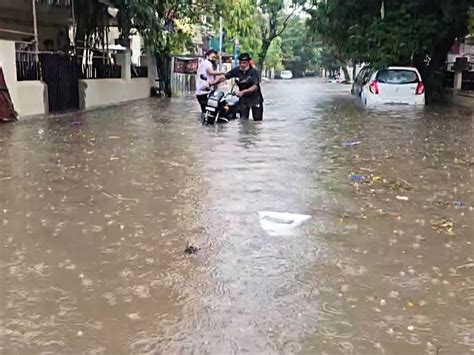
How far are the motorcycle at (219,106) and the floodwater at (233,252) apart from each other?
14.7 ft

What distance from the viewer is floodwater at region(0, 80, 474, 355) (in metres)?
3.57

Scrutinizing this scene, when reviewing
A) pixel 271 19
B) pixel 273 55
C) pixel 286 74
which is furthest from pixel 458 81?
pixel 286 74

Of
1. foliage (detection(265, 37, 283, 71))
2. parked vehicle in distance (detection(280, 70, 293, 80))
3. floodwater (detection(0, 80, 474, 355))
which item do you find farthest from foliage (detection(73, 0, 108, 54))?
parked vehicle in distance (detection(280, 70, 293, 80))

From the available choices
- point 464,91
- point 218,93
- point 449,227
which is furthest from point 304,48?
point 449,227

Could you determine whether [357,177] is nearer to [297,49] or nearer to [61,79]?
[61,79]

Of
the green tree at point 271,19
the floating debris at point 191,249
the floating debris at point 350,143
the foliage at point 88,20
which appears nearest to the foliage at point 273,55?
the green tree at point 271,19

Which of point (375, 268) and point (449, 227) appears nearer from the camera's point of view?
point (375, 268)

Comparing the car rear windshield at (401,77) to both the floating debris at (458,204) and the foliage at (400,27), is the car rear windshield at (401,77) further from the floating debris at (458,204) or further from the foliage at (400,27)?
the floating debris at (458,204)

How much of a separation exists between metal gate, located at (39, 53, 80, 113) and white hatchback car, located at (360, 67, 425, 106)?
937 centimetres

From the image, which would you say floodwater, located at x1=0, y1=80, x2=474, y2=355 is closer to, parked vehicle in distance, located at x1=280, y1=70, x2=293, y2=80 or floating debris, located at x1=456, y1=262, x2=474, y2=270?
floating debris, located at x1=456, y1=262, x2=474, y2=270

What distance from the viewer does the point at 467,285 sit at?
434 cm

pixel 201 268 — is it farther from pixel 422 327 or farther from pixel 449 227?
pixel 449 227

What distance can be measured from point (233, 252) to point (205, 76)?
10963 mm

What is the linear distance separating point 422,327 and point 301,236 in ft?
6.19
